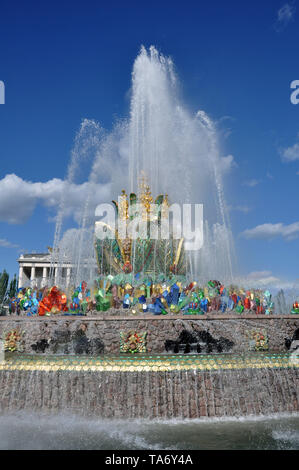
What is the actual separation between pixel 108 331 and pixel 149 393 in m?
2.28

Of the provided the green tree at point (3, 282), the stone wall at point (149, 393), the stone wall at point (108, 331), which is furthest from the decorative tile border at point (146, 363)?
the green tree at point (3, 282)

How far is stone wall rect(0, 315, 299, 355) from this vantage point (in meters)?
8.91

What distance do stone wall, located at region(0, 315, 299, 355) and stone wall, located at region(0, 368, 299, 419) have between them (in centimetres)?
158

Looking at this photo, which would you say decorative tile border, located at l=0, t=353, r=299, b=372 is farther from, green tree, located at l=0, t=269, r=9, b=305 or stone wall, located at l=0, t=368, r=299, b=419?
green tree, located at l=0, t=269, r=9, b=305

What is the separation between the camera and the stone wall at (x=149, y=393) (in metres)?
7.03

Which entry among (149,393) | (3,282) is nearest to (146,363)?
(149,393)

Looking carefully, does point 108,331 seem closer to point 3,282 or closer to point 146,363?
point 146,363

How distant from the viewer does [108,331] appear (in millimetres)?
8969

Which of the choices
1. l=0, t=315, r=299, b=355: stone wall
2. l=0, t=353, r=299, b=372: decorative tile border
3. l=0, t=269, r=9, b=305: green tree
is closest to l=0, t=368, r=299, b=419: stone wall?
l=0, t=353, r=299, b=372: decorative tile border

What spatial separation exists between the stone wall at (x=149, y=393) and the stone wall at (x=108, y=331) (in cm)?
158

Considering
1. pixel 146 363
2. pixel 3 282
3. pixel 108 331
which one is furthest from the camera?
pixel 3 282
